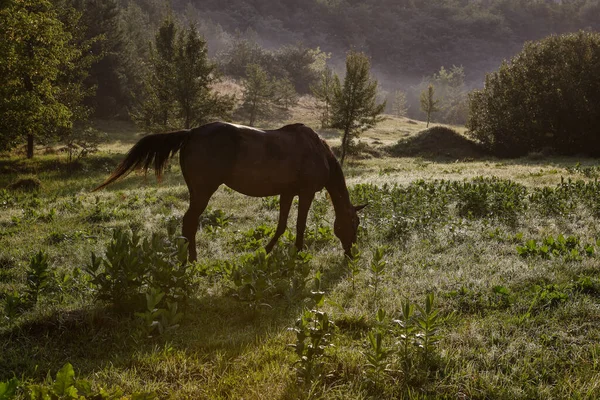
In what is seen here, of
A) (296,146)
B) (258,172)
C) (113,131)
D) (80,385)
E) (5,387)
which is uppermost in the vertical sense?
(113,131)

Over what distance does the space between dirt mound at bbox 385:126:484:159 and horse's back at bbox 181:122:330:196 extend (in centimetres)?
3202

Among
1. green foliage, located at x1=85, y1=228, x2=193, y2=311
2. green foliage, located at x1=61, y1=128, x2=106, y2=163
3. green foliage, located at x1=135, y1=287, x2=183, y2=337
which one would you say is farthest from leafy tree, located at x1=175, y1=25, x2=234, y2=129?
green foliage, located at x1=135, y1=287, x2=183, y2=337

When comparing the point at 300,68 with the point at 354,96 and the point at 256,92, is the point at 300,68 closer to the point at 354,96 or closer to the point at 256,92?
the point at 256,92

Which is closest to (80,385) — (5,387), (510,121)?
(5,387)

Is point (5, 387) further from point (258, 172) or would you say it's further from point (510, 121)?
point (510, 121)

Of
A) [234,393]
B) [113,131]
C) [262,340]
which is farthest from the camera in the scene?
[113,131]

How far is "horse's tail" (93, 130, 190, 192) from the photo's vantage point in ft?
19.6

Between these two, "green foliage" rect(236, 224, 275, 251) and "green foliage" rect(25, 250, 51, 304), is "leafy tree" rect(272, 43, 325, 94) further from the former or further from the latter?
"green foliage" rect(25, 250, 51, 304)

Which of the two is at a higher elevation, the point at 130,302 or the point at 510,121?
the point at 510,121

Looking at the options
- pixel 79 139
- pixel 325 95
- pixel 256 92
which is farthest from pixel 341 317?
pixel 256 92

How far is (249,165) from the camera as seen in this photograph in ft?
21.2

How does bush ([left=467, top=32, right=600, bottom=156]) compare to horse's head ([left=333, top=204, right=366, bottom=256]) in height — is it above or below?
above

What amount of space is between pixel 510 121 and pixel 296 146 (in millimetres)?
35364

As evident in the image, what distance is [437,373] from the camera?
11.2 feet
